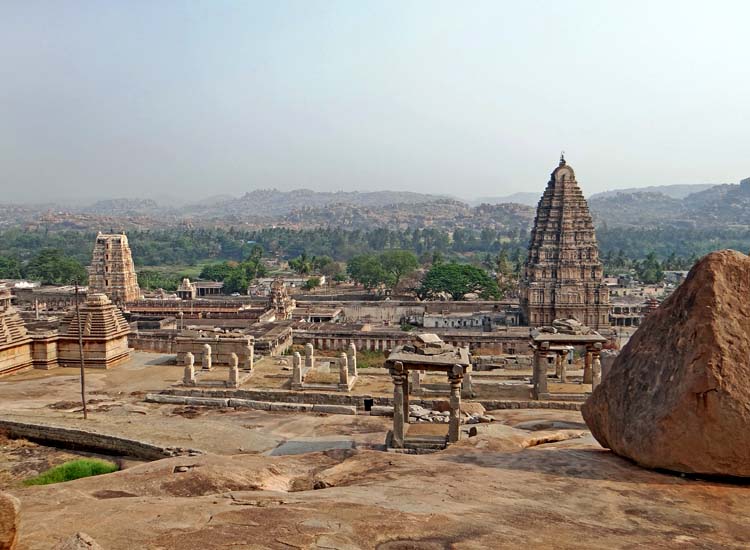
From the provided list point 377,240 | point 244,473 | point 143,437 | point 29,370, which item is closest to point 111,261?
point 29,370

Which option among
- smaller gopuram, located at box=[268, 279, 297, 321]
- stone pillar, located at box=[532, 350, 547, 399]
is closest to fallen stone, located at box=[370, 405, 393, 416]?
stone pillar, located at box=[532, 350, 547, 399]

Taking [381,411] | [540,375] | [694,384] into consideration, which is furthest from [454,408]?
[694,384]

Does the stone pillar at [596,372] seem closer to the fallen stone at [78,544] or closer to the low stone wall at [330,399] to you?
the low stone wall at [330,399]

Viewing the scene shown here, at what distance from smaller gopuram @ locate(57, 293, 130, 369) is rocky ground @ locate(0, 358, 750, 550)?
61.9ft

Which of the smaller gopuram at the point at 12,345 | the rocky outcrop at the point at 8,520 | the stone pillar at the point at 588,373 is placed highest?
the rocky outcrop at the point at 8,520

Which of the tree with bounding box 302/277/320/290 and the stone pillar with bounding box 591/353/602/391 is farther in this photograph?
the tree with bounding box 302/277/320/290

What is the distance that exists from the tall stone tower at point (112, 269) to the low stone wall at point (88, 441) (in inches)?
1837

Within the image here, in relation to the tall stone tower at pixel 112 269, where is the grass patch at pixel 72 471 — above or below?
below

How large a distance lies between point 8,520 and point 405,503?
209 inches

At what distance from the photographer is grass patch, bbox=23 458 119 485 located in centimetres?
1664

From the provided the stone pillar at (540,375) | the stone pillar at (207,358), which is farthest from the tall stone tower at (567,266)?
the stone pillar at (207,358)

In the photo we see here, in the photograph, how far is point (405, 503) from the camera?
9.68 metres

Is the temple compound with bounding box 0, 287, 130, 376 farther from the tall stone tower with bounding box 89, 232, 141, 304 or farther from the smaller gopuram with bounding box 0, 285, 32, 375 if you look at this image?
the tall stone tower with bounding box 89, 232, 141, 304

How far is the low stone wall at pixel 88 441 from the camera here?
18.1m
